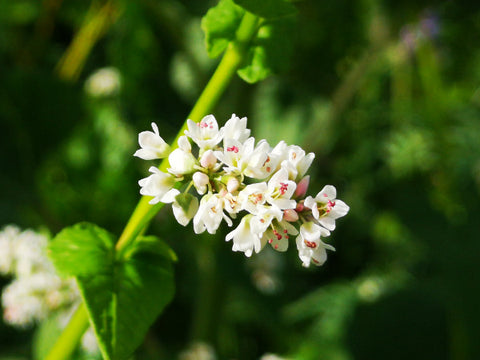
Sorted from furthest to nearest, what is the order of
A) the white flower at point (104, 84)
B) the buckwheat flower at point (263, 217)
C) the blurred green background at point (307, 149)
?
the white flower at point (104, 84) → the blurred green background at point (307, 149) → the buckwheat flower at point (263, 217)

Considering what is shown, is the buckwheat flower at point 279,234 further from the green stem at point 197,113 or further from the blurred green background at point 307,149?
the blurred green background at point 307,149

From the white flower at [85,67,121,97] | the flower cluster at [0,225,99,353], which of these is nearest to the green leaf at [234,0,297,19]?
the flower cluster at [0,225,99,353]

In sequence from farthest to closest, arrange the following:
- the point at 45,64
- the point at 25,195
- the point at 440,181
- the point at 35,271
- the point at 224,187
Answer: the point at 45,64 → the point at 440,181 → the point at 25,195 → the point at 35,271 → the point at 224,187

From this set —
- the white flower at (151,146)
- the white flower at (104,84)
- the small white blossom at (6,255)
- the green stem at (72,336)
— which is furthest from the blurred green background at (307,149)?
the white flower at (151,146)

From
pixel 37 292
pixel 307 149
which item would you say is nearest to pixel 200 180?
pixel 37 292

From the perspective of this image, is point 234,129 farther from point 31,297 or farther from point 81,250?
point 31,297

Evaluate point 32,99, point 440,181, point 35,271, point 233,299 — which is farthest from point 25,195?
point 440,181

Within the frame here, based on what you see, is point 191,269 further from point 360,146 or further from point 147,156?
point 147,156
